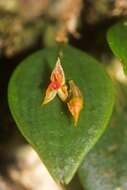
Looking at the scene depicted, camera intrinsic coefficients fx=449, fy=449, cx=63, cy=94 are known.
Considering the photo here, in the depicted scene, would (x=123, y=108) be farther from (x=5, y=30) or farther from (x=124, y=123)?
(x=5, y=30)

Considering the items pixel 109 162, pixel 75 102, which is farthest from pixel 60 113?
pixel 109 162

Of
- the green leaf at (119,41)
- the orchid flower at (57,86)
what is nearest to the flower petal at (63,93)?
the orchid flower at (57,86)

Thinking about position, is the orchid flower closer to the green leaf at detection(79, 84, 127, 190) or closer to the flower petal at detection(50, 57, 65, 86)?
the flower petal at detection(50, 57, 65, 86)

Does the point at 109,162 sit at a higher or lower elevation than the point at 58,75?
lower

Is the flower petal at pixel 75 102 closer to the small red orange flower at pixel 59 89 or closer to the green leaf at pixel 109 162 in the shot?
the small red orange flower at pixel 59 89

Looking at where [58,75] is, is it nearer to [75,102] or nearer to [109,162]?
[75,102]

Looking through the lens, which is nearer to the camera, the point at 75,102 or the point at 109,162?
the point at 75,102
